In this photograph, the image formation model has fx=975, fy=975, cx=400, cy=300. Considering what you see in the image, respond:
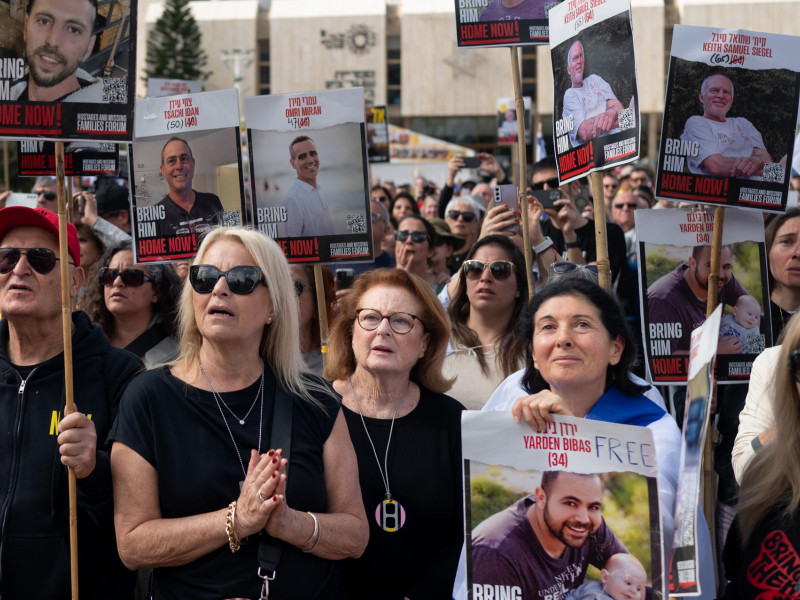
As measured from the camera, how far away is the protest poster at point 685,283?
156 inches

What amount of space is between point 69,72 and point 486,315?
7.27 ft

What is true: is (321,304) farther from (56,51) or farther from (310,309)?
(56,51)

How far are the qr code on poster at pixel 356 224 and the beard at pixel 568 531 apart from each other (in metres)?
2.49

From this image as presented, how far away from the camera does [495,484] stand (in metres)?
2.46

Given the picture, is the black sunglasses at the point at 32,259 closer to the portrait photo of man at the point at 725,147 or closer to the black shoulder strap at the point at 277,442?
the black shoulder strap at the point at 277,442

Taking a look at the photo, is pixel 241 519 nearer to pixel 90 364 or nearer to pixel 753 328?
pixel 90 364

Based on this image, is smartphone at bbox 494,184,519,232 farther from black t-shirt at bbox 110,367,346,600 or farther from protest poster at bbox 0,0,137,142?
black t-shirt at bbox 110,367,346,600

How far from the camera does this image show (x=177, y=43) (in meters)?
50.0

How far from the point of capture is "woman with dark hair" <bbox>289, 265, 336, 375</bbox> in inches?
187

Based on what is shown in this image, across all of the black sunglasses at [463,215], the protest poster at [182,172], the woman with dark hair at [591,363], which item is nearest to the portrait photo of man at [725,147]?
the woman with dark hair at [591,363]

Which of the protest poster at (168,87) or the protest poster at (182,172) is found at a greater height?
the protest poster at (168,87)

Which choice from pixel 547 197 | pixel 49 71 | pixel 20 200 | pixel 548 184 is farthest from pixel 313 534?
pixel 20 200

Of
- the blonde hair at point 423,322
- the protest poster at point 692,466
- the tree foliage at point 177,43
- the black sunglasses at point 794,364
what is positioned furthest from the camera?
the tree foliage at point 177,43

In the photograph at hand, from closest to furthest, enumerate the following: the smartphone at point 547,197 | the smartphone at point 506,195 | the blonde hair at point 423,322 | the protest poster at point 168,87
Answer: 1. the blonde hair at point 423,322
2. the smartphone at point 506,195
3. the smartphone at point 547,197
4. the protest poster at point 168,87
